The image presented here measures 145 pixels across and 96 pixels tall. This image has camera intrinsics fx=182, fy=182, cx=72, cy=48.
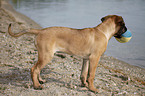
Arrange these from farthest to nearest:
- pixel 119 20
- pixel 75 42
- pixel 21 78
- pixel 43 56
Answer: pixel 21 78 → pixel 119 20 → pixel 75 42 → pixel 43 56

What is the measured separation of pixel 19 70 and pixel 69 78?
1.66 meters

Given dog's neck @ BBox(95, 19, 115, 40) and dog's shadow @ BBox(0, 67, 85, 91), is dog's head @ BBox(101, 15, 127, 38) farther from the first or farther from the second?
dog's shadow @ BBox(0, 67, 85, 91)

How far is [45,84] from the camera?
4.90 metres

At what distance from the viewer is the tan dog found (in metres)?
4.36

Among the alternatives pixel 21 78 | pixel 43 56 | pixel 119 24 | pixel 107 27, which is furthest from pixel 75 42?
pixel 21 78

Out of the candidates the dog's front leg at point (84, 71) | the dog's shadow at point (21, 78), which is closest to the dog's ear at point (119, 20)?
the dog's front leg at point (84, 71)

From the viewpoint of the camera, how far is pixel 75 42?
178 inches

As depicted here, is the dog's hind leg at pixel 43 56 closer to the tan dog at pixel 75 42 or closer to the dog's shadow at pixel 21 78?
the tan dog at pixel 75 42

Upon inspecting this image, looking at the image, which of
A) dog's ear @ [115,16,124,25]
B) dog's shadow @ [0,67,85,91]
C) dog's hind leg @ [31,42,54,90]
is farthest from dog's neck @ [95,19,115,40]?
dog's shadow @ [0,67,85,91]

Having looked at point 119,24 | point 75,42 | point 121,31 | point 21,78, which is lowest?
point 21,78

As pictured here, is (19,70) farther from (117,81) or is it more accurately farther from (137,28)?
(137,28)

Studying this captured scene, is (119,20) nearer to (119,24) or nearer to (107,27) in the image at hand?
(119,24)

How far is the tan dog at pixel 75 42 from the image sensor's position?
4.36m

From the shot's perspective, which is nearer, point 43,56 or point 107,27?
point 43,56
